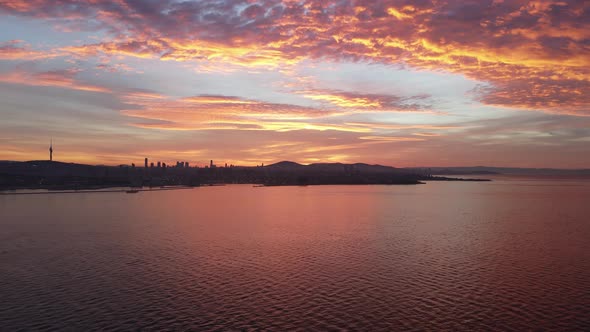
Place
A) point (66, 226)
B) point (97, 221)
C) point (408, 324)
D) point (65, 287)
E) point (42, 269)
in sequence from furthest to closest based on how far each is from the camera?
point (97, 221)
point (66, 226)
point (42, 269)
point (65, 287)
point (408, 324)

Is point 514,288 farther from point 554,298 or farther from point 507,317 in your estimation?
point 507,317

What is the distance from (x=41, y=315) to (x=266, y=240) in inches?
1404

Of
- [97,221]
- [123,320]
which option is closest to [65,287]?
[123,320]

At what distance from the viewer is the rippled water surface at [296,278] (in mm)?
29375

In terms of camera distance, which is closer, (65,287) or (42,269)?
(65,287)

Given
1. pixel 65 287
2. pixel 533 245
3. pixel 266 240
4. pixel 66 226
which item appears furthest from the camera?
pixel 66 226

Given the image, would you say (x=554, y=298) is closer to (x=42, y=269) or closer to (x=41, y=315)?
(x=41, y=315)

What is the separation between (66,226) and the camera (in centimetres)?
7712

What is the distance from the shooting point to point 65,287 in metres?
36.1

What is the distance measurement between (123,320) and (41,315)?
5.92 m

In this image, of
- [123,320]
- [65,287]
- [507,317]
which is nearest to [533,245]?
[507,317]

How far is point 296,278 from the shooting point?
131 ft

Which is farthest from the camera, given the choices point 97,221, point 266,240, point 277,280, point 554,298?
point 97,221

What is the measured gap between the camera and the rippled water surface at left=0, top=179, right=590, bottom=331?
29.4 meters
